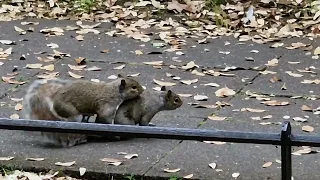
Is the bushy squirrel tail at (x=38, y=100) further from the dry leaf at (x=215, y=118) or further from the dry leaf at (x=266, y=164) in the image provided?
the dry leaf at (x=266, y=164)

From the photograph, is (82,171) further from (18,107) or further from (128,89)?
(18,107)

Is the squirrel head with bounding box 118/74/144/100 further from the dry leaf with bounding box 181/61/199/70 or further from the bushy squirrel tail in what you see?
the dry leaf with bounding box 181/61/199/70

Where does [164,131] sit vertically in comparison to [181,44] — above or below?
above

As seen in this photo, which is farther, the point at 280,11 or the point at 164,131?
the point at 280,11

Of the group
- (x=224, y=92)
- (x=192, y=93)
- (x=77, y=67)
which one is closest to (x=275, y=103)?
(x=224, y=92)

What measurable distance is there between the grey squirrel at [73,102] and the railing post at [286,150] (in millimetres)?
1603

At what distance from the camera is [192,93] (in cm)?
656

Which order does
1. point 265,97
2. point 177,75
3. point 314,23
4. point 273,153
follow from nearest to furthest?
point 273,153, point 265,97, point 177,75, point 314,23

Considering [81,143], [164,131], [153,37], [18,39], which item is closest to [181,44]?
[153,37]

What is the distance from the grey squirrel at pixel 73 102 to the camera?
5.32m

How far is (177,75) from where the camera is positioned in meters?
7.12

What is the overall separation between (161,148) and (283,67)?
2.39 metres

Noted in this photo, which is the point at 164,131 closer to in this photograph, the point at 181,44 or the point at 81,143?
the point at 81,143

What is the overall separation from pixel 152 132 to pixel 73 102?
4.32 feet
